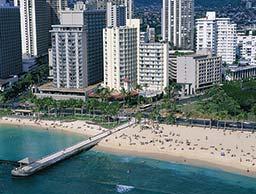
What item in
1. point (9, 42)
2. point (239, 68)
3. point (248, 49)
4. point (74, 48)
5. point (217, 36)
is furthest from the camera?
point (248, 49)

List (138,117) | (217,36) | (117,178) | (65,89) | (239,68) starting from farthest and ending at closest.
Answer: (217,36), (239,68), (65,89), (138,117), (117,178)

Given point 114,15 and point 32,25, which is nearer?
point 114,15

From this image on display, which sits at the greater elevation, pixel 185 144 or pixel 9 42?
pixel 9 42

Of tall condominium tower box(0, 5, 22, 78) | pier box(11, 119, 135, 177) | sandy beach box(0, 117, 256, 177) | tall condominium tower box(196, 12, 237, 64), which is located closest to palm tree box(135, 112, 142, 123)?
sandy beach box(0, 117, 256, 177)

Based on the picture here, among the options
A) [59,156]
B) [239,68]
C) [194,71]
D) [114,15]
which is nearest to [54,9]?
[114,15]

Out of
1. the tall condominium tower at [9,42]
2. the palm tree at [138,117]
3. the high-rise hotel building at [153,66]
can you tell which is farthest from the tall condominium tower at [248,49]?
the palm tree at [138,117]

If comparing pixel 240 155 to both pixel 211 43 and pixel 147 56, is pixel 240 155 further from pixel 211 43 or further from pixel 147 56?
pixel 211 43

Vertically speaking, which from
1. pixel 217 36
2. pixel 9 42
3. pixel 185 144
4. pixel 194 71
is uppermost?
pixel 217 36

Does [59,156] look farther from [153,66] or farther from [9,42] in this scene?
[9,42]

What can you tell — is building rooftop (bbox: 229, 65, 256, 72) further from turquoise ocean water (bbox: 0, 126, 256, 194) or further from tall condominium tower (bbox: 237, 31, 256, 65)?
turquoise ocean water (bbox: 0, 126, 256, 194)
